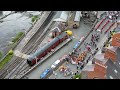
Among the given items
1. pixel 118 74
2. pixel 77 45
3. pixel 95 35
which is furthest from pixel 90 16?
pixel 118 74

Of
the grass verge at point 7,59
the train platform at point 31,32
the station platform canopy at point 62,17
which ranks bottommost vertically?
the grass verge at point 7,59

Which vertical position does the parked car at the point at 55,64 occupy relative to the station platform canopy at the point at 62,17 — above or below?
below

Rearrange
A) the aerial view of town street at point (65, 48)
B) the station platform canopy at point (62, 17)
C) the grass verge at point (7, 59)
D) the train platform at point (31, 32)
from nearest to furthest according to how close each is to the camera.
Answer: the aerial view of town street at point (65, 48)
the grass verge at point (7, 59)
the train platform at point (31, 32)
the station platform canopy at point (62, 17)

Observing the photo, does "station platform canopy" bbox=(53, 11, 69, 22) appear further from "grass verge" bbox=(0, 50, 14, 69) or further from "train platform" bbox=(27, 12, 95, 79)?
"grass verge" bbox=(0, 50, 14, 69)

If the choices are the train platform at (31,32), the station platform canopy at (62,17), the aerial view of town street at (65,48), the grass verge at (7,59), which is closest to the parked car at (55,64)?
the aerial view of town street at (65,48)

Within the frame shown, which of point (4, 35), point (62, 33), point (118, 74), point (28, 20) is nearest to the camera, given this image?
point (118, 74)

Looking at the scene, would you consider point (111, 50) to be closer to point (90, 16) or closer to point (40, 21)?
point (90, 16)

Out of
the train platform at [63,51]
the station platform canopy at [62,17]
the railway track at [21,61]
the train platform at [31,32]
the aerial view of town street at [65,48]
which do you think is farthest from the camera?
the station platform canopy at [62,17]

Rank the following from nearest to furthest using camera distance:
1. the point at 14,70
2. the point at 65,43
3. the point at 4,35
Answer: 1. the point at 14,70
2. the point at 65,43
3. the point at 4,35

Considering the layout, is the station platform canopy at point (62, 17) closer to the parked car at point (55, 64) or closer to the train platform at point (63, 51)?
the train platform at point (63, 51)
